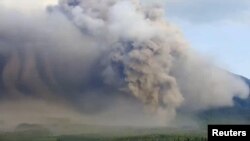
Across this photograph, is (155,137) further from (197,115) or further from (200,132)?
(197,115)

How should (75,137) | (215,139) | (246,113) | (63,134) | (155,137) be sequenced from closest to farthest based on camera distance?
(215,139), (155,137), (75,137), (63,134), (246,113)

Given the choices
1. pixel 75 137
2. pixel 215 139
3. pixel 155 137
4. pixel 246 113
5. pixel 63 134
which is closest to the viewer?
pixel 215 139

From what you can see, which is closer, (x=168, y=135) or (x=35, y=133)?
(x=168, y=135)

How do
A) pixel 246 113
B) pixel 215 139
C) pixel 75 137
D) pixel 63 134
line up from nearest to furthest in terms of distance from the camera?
pixel 215 139 → pixel 75 137 → pixel 63 134 → pixel 246 113

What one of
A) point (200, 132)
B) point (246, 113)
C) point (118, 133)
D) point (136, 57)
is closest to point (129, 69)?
point (136, 57)

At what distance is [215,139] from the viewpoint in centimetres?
1406

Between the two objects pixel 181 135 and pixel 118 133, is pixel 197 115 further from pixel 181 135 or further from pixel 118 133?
pixel 118 133

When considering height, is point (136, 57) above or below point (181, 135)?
above

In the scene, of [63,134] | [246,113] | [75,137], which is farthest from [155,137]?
[246,113]

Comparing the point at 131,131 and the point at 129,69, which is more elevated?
the point at 129,69

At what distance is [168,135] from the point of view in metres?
35.8

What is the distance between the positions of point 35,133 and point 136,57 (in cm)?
1183

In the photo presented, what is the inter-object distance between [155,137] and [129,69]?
768 cm

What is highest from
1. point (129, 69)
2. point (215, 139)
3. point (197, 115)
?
point (129, 69)
